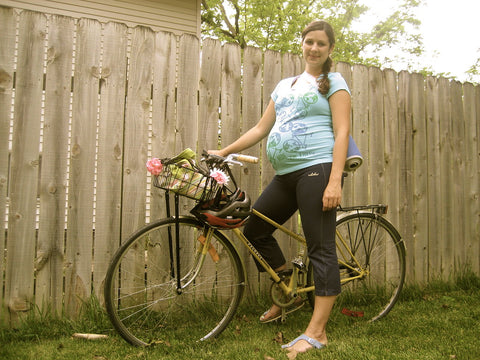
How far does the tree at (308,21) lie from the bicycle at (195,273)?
8.66m

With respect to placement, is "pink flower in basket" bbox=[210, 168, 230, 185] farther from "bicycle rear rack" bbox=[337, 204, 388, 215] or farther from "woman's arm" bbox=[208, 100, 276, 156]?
"bicycle rear rack" bbox=[337, 204, 388, 215]

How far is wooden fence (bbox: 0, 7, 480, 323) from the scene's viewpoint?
8.54ft

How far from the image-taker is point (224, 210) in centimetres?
229

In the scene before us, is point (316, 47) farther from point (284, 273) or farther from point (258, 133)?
point (284, 273)

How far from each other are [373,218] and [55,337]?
238cm

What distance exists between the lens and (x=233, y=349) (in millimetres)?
2330

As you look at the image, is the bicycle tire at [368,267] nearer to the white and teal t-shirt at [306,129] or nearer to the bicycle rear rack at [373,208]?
the bicycle rear rack at [373,208]

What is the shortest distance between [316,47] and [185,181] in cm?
114

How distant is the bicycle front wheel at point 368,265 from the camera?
2980mm

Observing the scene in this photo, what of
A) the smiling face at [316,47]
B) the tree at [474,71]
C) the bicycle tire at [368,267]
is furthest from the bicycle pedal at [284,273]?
the tree at [474,71]

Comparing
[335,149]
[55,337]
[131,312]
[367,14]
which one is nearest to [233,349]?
[131,312]

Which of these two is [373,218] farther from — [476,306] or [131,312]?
[131,312]

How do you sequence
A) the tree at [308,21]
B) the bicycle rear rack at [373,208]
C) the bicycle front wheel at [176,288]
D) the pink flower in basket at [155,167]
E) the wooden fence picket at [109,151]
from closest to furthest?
the pink flower in basket at [155,167]
the bicycle front wheel at [176,288]
the wooden fence picket at [109,151]
the bicycle rear rack at [373,208]
the tree at [308,21]

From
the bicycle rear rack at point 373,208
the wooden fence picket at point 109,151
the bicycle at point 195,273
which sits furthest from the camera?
the bicycle rear rack at point 373,208
